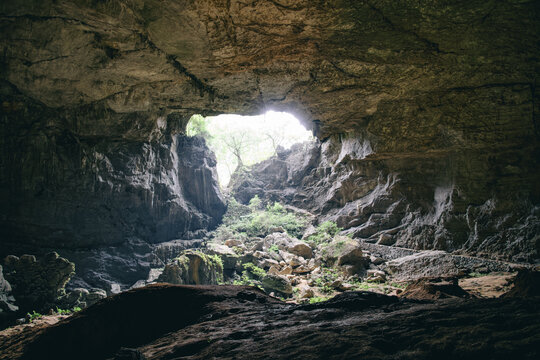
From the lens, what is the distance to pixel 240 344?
2207 millimetres

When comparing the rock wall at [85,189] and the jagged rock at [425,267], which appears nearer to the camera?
the jagged rock at [425,267]

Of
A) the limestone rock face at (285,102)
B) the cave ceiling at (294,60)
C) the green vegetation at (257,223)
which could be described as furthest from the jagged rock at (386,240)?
the green vegetation at (257,223)

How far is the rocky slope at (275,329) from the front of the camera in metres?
1.59

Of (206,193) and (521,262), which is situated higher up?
(206,193)

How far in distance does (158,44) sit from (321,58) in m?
3.92

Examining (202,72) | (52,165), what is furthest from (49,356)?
(52,165)

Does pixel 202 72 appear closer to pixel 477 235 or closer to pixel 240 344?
pixel 240 344

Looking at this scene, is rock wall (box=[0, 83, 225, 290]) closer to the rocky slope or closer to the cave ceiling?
the cave ceiling

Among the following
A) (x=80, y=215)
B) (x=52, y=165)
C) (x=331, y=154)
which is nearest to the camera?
(x=52, y=165)

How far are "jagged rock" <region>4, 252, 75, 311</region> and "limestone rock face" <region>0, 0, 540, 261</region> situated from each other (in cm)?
246

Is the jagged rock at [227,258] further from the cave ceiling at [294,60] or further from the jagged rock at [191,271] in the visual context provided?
the cave ceiling at [294,60]

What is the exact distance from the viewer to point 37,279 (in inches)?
241

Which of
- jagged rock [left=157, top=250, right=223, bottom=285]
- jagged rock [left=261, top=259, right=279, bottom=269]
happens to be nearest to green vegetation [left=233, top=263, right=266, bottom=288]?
jagged rock [left=261, top=259, right=279, bottom=269]

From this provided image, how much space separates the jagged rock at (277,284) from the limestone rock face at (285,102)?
16.0 feet
